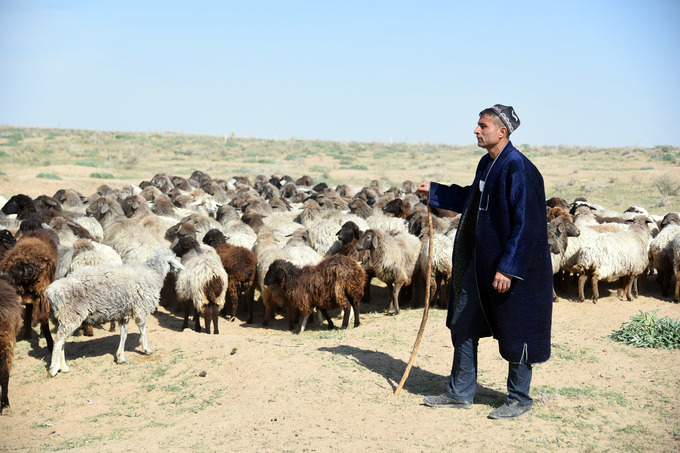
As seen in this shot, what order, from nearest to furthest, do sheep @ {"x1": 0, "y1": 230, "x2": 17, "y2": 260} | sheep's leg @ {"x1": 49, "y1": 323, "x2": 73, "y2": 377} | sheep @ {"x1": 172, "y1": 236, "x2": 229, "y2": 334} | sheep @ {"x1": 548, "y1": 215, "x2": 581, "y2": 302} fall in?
sheep's leg @ {"x1": 49, "y1": 323, "x2": 73, "y2": 377}
sheep @ {"x1": 0, "y1": 230, "x2": 17, "y2": 260}
sheep @ {"x1": 172, "y1": 236, "x2": 229, "y2": 334}
sheep @ {"x1": 548, "y1": 215, "x2": 581, "y2": 302}

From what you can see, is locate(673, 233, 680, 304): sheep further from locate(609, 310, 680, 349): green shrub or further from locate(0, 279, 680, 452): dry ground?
locate(609, 310, 680, 349): green shrub

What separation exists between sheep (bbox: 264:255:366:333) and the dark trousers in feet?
12.4

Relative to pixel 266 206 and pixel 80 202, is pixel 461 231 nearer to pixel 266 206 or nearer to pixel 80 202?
pixel 266 206

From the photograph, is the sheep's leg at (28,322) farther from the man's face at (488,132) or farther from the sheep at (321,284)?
the man's face at (488,132)

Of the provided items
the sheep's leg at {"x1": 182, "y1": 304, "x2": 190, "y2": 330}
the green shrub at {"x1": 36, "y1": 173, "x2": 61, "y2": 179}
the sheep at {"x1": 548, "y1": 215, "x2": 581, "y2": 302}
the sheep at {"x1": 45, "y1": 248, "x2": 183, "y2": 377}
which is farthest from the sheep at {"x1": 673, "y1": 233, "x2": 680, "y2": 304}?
the green shrub at {"x1": 36, "y1": 173, "x2": 61, "y2": 179}

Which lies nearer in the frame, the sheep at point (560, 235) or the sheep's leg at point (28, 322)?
the sheep's leg at point (28, 322)

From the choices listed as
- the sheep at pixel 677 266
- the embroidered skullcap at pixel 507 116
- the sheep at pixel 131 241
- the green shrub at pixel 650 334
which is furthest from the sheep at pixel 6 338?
the sheep at pixel 677 266

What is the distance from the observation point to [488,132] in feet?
15.7

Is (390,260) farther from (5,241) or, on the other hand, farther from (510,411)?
(5,241)

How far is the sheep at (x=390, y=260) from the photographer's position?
9797 millimetres

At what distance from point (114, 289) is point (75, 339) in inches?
62.7

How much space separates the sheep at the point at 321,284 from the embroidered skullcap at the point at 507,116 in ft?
14.4

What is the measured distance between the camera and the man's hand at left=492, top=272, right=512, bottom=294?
14.8ft

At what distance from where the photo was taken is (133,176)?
28.2m
